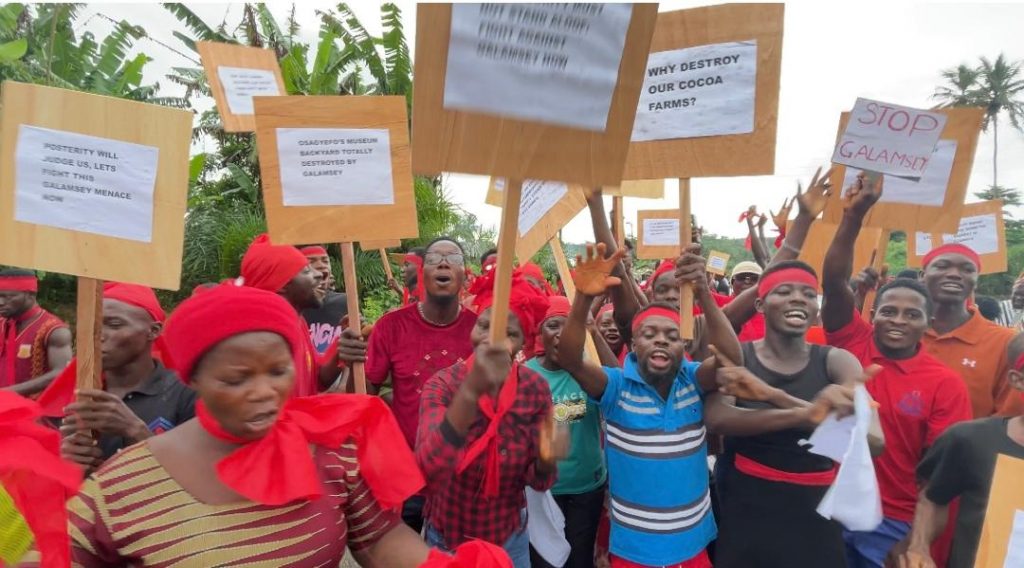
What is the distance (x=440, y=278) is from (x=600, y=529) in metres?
1.61

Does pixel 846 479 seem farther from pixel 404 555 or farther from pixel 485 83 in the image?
pixel 485 83

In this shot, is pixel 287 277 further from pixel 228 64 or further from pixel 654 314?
pixel 228 64

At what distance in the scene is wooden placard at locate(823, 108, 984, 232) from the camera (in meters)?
3.82

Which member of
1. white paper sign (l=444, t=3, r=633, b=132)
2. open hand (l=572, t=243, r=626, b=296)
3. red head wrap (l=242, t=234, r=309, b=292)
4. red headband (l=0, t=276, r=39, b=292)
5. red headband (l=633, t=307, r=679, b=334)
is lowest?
red headband (l=0, t=276, r=39, b=292)

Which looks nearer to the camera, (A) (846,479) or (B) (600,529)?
(A) (846,479)

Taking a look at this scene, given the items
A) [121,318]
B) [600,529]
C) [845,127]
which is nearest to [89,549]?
[121,318]

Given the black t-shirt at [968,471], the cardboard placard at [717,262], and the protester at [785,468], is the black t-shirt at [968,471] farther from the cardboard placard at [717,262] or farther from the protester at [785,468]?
the cardboard placard at [717,262]

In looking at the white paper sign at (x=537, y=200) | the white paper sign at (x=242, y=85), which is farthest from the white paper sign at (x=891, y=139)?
the white paper sign at (x=242, y=85)

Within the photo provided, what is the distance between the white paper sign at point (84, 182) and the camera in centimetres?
216

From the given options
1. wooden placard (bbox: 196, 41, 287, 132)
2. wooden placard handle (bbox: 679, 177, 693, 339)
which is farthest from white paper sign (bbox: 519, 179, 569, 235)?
wooden placard (bbox: 196, 41, 287, 132)

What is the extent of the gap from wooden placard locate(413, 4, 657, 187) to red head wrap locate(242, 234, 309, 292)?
2.33m

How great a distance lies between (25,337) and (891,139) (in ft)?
18.9

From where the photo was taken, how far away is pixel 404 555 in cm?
175

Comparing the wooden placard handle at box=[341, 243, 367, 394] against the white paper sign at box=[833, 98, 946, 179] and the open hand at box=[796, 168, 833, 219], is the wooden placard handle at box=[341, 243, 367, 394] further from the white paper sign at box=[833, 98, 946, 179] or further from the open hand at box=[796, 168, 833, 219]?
the white paper sign at box=[833, 98, 946, 179]
